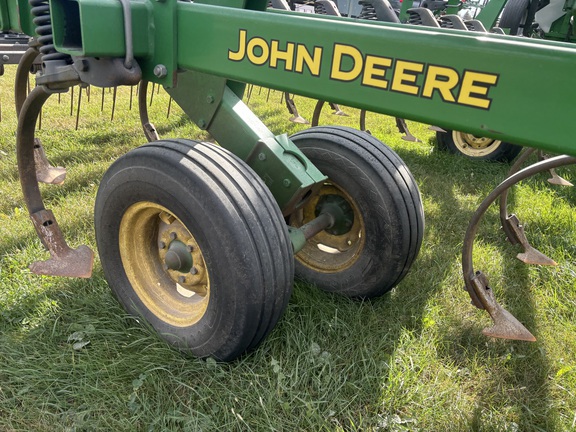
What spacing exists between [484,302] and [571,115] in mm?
1152

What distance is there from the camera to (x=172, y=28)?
1624mm

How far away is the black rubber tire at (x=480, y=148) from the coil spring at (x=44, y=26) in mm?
3614

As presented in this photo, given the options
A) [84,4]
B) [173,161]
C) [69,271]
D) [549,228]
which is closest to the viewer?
[84,4]

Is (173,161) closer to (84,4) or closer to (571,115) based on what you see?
(84,4)


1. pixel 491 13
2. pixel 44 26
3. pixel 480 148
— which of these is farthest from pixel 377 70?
pixel 491 13

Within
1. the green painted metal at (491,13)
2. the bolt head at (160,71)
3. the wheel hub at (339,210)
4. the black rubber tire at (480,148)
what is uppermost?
the bolt head at (160,71)

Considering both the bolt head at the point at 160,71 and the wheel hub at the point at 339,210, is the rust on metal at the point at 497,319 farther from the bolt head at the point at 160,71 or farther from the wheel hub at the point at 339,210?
the bolt head at the point at 160,71

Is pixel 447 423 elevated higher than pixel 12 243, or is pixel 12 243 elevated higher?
pixel 447 423

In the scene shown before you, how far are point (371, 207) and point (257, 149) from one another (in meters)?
0.60

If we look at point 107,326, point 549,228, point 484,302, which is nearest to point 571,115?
point 484,302

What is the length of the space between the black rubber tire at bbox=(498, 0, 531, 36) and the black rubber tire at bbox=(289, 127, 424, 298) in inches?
202

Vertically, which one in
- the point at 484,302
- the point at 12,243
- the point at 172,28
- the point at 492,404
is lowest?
the point at 12,243

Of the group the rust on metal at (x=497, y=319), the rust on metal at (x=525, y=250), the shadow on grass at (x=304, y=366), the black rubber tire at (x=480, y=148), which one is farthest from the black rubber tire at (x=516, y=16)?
the rust on metal at (x=497, y=319)

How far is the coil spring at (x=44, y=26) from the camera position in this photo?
64.9 inches
